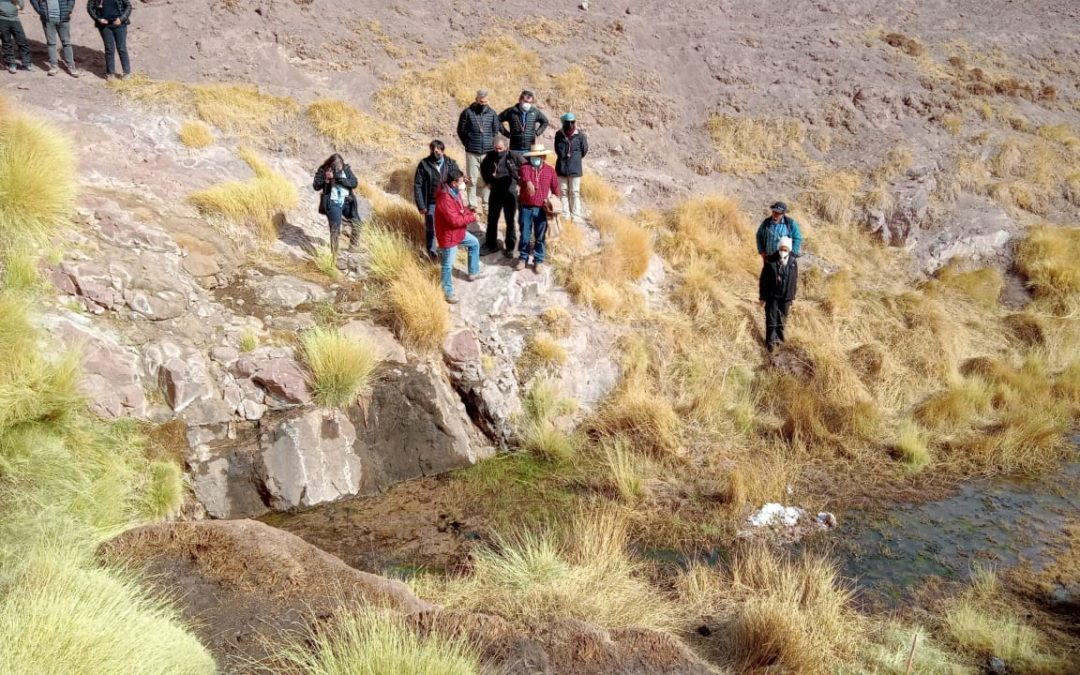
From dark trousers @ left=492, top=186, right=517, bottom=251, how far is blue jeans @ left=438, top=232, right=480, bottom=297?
755mm

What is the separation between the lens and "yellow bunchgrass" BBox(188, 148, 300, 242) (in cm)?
989

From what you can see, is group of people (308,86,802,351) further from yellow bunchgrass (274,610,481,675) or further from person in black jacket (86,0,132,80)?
yellow bunchgrass (274,610,481,675)

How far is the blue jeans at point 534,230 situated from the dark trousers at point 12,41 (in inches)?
362

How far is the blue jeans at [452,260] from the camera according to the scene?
9.39m

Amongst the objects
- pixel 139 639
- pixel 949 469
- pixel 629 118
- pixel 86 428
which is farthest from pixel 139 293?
pixel 629 118

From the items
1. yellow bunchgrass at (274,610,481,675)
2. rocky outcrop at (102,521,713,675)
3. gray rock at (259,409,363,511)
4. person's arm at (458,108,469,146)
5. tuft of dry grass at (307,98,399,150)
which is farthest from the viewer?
tuft of dry grass at (307,98,399,150)

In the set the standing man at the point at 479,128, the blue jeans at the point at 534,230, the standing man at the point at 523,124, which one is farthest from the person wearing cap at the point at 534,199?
the standing man at the point at 479,128

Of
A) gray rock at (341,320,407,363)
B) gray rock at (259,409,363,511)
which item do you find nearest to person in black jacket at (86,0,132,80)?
gray rock at (341,320,407,363)

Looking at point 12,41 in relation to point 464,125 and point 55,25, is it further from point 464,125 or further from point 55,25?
point 464,125

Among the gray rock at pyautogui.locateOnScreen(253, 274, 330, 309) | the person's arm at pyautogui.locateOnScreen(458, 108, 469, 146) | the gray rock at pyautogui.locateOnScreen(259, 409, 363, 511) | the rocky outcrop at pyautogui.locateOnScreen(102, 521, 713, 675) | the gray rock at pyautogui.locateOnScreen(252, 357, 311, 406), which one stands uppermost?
the person's arm at pyautogui.locateOnScreen(458, 108, 469, 146)

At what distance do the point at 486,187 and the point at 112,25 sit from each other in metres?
7.02

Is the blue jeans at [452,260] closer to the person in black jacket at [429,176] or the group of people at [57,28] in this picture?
the person in black jacket at [429,176]

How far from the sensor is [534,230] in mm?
10266

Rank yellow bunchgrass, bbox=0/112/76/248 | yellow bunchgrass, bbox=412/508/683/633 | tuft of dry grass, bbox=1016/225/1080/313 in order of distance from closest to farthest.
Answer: yellow bunchgrass, bbox=412/508/683/633 → yellow bunchgrass, bbox=0/112/76/248 → tuft of dry grass, bbox=1016/225/1080/313
